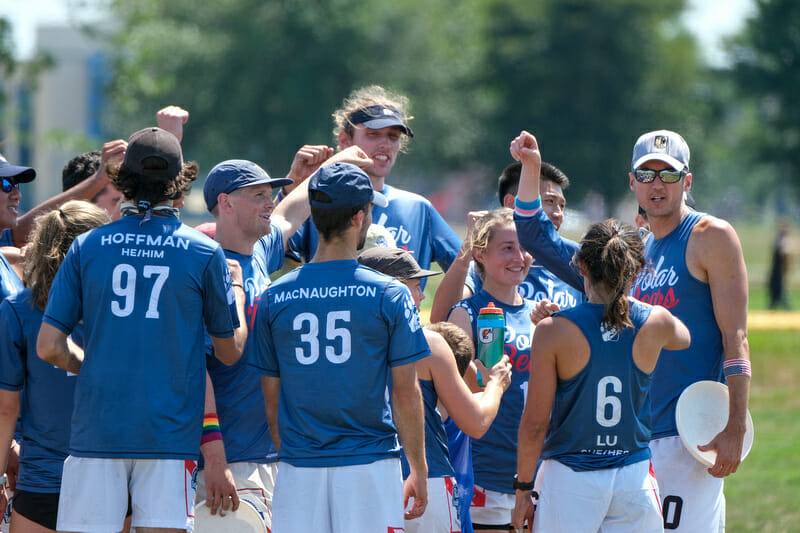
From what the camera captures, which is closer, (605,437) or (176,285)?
(176,285)

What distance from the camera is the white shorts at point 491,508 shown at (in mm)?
5301

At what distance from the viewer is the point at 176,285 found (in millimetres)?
4074

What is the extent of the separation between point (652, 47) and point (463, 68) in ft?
31.8

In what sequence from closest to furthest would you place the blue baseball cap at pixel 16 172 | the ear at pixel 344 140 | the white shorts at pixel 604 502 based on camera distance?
the white shorts at pixel 604 502, the blue baseball cap at pixel 16 172, the ear at pixel 344 140

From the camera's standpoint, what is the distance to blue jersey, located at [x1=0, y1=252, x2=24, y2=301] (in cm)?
496

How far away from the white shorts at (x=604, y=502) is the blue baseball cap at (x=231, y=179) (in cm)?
199

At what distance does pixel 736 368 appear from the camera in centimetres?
482

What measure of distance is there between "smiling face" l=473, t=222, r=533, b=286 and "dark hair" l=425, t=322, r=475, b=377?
0.89 m

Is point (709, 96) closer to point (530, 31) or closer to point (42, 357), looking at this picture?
point (530, 31)

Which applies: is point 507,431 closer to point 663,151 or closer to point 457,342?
point 457,342

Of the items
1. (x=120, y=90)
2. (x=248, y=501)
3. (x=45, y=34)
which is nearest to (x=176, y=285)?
(x=248, y=501)

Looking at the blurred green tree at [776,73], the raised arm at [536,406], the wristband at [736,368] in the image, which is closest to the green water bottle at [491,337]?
the raised arm at [536,406]

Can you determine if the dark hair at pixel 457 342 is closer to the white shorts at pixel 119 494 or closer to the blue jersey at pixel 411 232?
the white shorts at pixel 119 494

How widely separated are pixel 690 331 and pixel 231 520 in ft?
7.90
